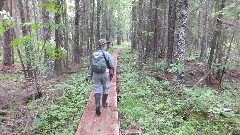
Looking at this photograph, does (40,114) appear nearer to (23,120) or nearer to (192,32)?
(23,120)

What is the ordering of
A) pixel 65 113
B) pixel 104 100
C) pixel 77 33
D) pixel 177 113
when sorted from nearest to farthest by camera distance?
pixel 65 113, pixel 104 100, pixel 177 113, pixel 77 33

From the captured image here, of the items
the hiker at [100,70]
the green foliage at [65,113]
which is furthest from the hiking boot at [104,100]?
the green foliage at [65,113]

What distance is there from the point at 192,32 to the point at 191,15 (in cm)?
331

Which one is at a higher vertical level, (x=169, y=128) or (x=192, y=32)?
(x=192, y=32)

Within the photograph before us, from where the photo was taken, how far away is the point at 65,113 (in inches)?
335

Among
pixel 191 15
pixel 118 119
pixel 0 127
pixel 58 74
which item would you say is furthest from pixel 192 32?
pixel 0 127

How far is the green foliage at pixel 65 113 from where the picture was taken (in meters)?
7.23

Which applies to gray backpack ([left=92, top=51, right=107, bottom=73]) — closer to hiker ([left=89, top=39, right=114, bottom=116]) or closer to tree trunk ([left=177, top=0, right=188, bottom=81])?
hiker ([left=89, top=39, right=114, bottom=116])

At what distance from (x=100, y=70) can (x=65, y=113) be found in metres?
1.86

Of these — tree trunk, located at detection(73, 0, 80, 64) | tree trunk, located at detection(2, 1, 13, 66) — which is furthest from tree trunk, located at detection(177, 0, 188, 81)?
tree trunk, located at detection(2, 1, 13, 66)

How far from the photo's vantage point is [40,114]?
27.2 feet

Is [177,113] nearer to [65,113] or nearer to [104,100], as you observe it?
[104,100]

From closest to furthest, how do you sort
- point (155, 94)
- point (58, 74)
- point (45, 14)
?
point (155, 94) < point (45, 14) < point (58, 74)

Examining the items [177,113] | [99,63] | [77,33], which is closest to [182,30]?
[177,113]
